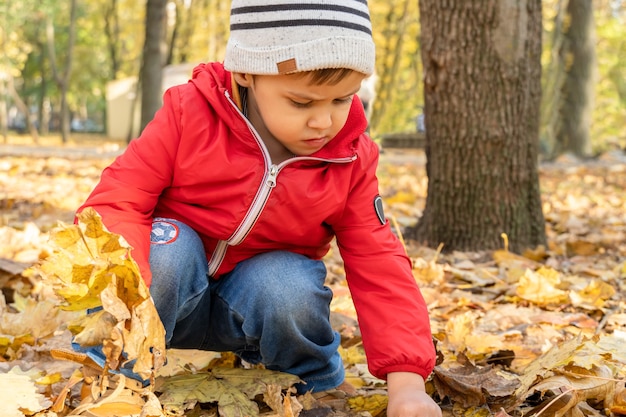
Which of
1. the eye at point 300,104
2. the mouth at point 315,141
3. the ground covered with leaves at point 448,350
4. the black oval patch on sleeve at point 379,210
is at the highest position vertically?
the eye at point 300,104

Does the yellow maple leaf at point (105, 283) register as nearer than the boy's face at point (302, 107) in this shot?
Yes

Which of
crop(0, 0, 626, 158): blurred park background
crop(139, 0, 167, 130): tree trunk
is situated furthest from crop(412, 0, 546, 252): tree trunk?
crop(139, 0, 167, 130): tree trunk

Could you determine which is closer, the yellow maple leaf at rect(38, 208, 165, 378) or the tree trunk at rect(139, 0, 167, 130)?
the yellow maple leaf at rect(38, 208, 165, 378)

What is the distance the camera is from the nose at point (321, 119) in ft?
5.28

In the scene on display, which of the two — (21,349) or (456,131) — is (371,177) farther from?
(456,131)

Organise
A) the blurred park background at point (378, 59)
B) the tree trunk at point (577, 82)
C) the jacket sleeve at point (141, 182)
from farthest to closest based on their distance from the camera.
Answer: the tree trunk at point (577, 82) → the blurred park background at point (378, 59) → the jacket sleeve at point (141, 182)

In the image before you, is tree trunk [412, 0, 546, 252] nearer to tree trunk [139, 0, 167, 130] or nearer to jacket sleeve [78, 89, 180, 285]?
jacket sleeve [78, 89, 180, 285]

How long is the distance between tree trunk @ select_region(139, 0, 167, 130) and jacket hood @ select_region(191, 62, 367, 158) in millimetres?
7857

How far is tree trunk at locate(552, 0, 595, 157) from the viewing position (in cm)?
1317

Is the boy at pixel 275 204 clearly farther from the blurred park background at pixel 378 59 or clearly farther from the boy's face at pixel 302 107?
the blurred park background at pixel 378 59

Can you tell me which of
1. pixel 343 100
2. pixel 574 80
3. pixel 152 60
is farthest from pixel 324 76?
pixel 574 80

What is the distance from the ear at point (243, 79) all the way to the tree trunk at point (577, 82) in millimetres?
12633

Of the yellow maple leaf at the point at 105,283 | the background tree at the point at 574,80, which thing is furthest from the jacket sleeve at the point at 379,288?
the background tree at the point at 574,80

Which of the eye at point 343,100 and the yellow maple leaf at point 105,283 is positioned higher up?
the eye at point 343,100
